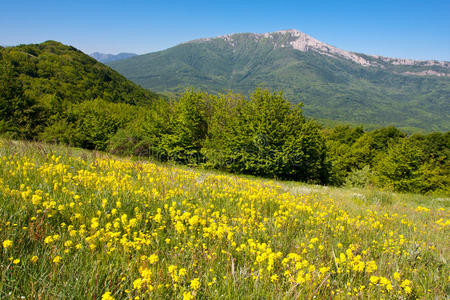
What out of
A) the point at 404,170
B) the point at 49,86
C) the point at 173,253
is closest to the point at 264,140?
the point at 173,253

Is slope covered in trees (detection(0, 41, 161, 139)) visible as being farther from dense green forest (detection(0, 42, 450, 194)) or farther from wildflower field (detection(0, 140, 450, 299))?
wildflower field (detection(0, 140, 450, 299))

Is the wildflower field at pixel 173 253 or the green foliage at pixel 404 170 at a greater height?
the wildflower field at pixel 173 253

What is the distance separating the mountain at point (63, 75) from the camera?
89.3m

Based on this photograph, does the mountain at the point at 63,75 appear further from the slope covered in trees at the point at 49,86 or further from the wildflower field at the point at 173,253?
the wildflower field at the point at 173,253

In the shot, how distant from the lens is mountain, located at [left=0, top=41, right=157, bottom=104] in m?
89.3

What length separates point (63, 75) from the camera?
105 meters

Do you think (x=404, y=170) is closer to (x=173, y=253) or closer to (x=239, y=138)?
(x=239, y=138)

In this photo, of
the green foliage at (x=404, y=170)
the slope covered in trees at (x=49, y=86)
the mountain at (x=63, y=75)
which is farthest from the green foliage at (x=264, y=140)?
the mountain at (x=63, y=75)

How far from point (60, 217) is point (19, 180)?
5.72 feet

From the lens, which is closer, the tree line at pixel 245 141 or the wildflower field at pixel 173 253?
the wildflower field at pixel 173 253

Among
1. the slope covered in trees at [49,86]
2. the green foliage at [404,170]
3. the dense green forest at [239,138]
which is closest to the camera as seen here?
the dense green forest at [239,138]

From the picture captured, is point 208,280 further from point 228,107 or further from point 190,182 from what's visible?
point 228,107

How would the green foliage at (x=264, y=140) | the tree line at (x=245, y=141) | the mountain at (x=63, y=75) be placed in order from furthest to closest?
1. the mountain at (x=63, y=75)
2. the tree line at (x=245, y=141)
3. the green foliage at (x=264, y=140)

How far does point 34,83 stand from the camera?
88.1 meters
